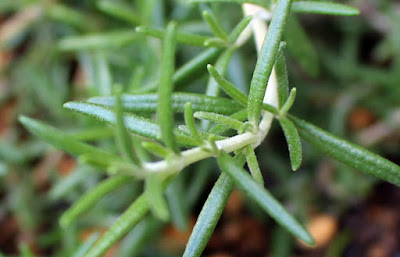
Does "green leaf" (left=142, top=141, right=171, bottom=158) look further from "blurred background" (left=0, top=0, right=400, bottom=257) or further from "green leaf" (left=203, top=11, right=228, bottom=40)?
"blurred background" (left=0, top=0, right=400, bottom=257)

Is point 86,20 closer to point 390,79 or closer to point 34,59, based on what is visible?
point 34,59

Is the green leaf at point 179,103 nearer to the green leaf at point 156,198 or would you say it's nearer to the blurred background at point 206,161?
the green leaf at point 156,198

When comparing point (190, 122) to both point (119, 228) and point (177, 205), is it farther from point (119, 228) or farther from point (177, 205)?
point (177, 205)

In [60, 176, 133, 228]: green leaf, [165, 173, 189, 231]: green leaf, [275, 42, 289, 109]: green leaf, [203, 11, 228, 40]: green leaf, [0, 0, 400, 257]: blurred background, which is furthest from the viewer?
[0, 0, 400, 257]: blurred background

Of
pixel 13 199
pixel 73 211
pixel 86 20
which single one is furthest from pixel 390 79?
pixel 13 199

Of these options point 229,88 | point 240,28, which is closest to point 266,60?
point 229,88

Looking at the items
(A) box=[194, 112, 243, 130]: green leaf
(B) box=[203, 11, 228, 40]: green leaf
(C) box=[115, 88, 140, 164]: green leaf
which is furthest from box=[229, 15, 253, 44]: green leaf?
(C) box=[115, 88, 140, 164]: green leaf
